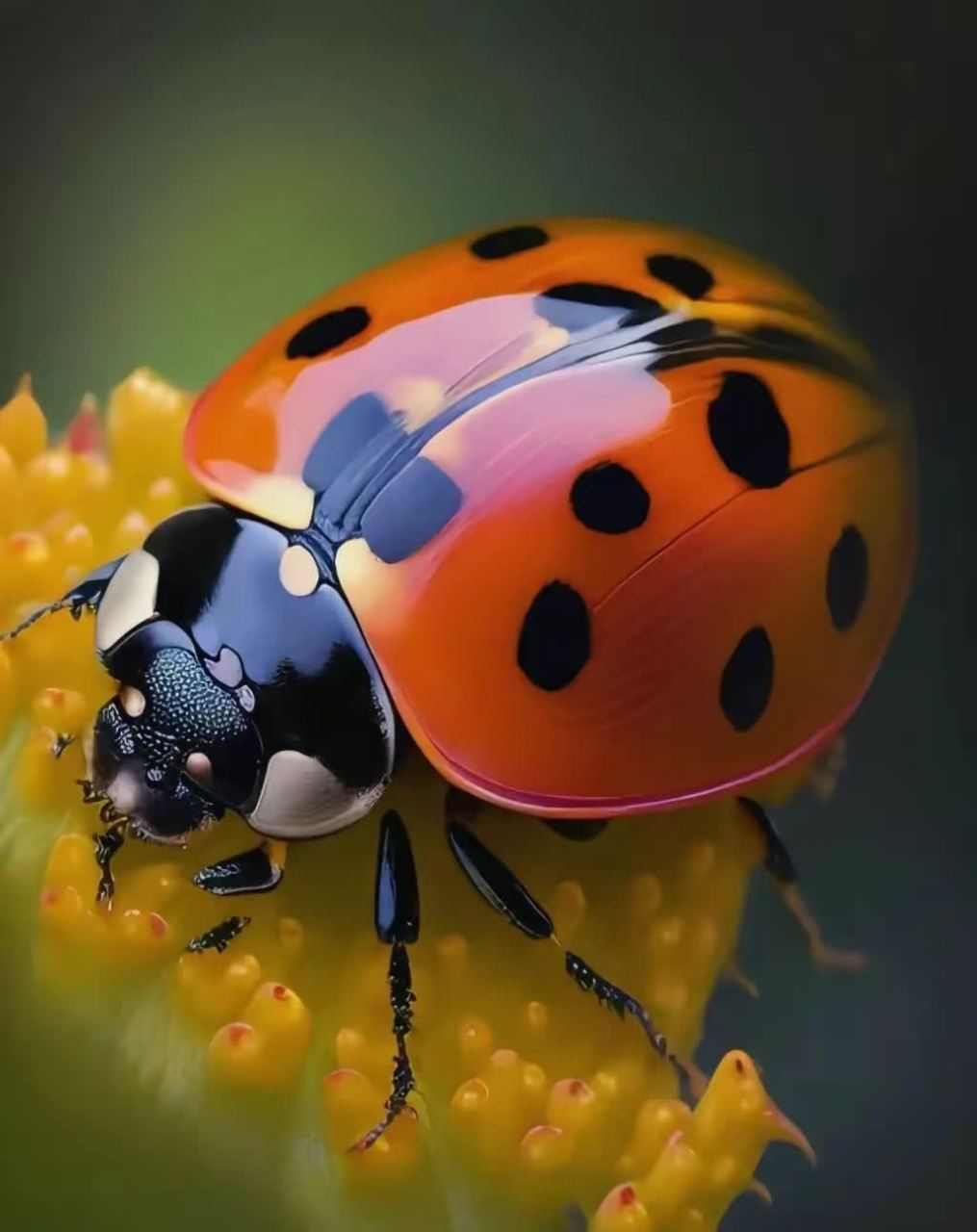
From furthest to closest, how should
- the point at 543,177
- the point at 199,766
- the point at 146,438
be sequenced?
1. the point at 543,177
2. the point at 146,438
3. the point at 199,766

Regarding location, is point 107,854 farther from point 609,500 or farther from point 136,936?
point 609,500

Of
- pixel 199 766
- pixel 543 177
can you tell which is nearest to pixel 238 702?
pixel 199 766

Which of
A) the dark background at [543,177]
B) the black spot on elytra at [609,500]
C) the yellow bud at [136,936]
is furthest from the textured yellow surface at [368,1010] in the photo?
the dark background at [543,177]

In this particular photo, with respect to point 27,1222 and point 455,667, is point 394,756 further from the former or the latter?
point 27,1222

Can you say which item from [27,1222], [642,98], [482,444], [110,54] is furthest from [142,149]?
[27,1222]

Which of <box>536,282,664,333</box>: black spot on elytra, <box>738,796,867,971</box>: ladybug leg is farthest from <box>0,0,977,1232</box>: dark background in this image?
<box>536,282,664,333</box>: black spot on elytra

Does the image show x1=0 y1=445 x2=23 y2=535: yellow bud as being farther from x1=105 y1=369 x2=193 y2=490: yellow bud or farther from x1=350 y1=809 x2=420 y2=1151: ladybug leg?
x1=350 y1=809 x2=420 y2=1151: ladybug leg

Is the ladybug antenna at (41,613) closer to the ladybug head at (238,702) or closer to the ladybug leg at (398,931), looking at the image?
the ladybug head at (238,702)
